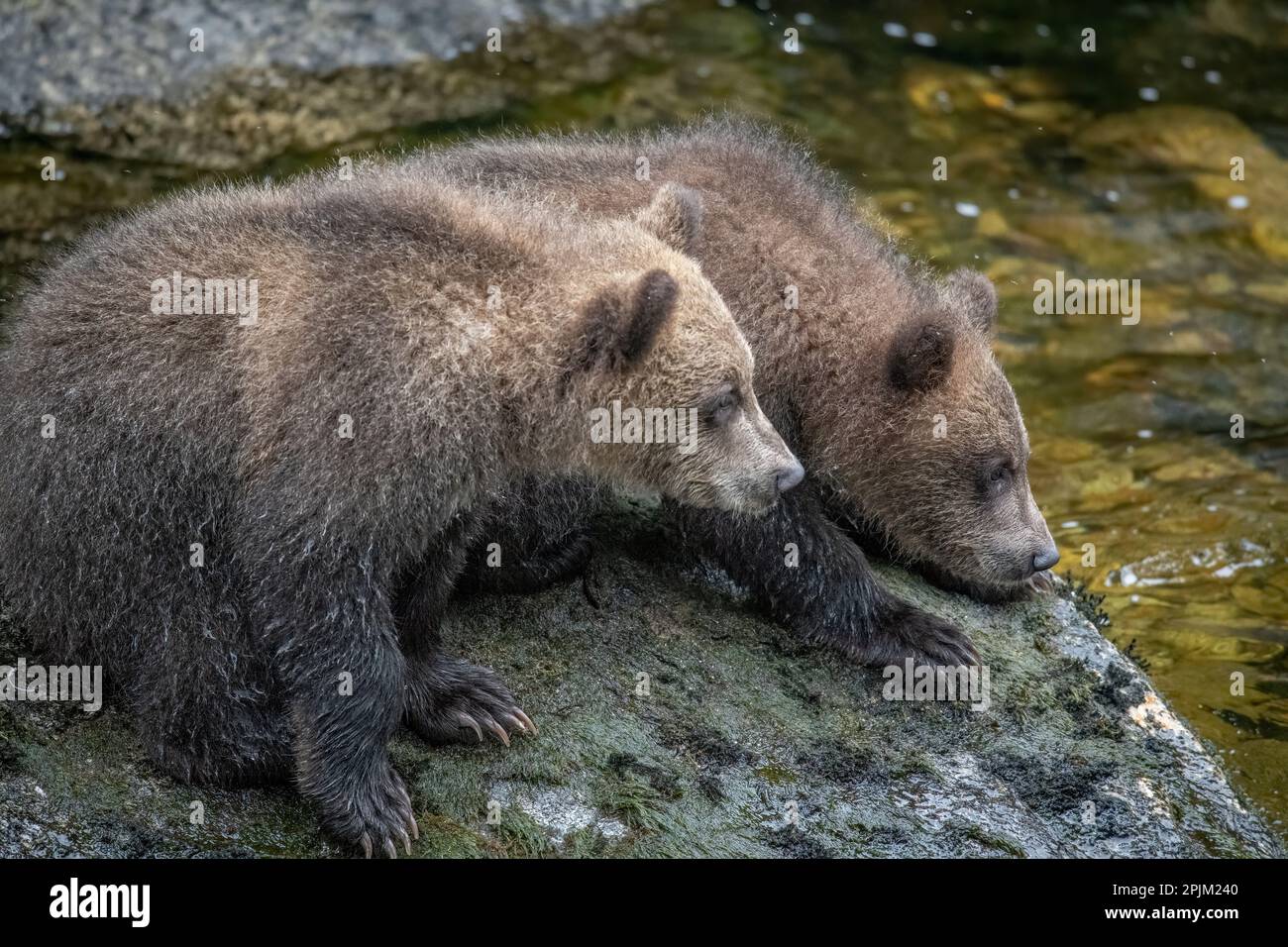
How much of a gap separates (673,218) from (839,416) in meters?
1.72

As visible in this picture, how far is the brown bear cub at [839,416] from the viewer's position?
375 inches

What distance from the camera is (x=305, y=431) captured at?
741 centimetres

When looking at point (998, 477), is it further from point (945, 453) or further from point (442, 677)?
point (442, 677)

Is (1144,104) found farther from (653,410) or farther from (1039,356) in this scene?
(653,410)

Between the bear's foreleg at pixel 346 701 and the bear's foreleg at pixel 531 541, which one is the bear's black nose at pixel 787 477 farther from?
the bear's foreleg at pixel 346 701

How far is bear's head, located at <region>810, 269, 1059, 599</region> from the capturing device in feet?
31.7

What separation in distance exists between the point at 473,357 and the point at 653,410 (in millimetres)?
1037

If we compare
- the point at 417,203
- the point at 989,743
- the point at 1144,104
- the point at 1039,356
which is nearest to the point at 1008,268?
the point at 1039,356

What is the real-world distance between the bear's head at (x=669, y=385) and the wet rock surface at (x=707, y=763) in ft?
3.56

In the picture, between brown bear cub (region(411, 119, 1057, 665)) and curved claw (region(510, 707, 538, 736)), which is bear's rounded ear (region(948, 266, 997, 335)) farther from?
curved claw (region(510, 707, 538, 736))

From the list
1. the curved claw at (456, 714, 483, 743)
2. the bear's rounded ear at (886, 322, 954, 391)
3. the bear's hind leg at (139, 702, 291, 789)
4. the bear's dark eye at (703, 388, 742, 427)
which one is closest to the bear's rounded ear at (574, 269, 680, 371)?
the bear's dark eye at (703, 388, 742, 427)

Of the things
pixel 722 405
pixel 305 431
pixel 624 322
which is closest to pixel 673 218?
pixel 722 405

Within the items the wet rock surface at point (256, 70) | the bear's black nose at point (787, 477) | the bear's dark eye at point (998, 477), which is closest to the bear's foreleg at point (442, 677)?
the bear's black nose at point (787, 477)

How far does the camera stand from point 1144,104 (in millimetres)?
19469
